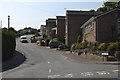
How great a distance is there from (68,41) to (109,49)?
98.2 ft

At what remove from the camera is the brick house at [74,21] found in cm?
6638

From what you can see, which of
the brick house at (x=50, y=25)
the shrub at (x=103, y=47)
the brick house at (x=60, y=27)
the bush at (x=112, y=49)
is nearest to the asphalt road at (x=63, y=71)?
the bush at (x=112, y=49)

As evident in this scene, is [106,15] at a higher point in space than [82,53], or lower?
higher

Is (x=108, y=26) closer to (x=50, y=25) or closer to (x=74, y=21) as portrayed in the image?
(x=74, y=21)

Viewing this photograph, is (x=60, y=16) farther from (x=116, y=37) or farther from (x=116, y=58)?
(x=116, y=58)

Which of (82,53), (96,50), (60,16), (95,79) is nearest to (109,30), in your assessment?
(82,53)

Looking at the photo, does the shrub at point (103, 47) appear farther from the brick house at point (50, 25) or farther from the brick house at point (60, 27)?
the brick house at point (50, 25)

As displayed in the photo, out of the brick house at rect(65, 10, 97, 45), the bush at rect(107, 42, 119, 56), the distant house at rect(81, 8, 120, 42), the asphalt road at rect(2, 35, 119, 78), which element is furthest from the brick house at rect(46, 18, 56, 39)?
the asphalt road at rect(2, 35, 119, 78)

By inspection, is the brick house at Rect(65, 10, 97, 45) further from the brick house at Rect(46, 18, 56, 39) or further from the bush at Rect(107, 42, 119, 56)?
the brick house at Rect(46, 18, 56, 39)

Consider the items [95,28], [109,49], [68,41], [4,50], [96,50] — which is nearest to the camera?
[4,50]

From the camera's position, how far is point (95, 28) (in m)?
48.3

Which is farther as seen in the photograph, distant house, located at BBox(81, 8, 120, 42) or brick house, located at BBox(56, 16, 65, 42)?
Answer: brick house, located at BBox(56, 16, 65, 42)

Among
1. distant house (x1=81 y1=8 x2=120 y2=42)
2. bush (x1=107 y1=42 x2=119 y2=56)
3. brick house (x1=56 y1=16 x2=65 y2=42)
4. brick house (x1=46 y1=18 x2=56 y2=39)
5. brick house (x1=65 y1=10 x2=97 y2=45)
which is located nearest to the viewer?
bush (x1=107 y1=42 x2=119 y2=56)

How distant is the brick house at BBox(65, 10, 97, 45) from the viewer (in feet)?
218
